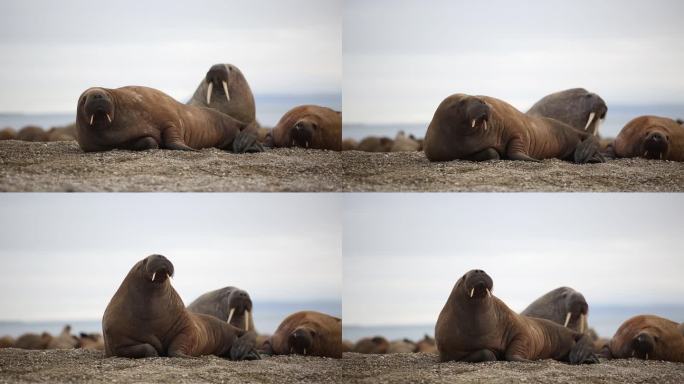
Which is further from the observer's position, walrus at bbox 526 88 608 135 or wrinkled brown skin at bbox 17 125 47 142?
walrus at bbox 526 88 608 135

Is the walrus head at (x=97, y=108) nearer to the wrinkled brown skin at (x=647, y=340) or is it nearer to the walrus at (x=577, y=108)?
the walrus at (x=577, y=108)

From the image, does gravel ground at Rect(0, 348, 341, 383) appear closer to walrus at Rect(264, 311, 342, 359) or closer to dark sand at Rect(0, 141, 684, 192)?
walrus at Rect(264, 311, 342, 359)

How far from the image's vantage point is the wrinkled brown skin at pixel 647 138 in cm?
763

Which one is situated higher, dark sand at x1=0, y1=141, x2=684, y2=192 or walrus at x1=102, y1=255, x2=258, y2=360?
dark sand at x1=0, y1=141, x2=684, y2=192

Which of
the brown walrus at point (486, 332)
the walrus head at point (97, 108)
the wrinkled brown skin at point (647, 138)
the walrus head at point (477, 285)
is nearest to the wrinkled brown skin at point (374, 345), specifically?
the brown walrus at point (486, 332)

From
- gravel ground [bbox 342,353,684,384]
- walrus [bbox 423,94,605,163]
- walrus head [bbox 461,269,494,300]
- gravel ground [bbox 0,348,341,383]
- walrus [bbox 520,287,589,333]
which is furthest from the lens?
walrus [bbox 520,287,589,333]

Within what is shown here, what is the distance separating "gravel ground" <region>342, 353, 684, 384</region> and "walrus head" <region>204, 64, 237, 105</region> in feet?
7.06

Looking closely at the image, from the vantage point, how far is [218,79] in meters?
7.56

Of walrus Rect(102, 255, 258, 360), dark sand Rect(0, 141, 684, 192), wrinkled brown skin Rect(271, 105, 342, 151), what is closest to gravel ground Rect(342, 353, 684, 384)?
walrus Rect(102, 255, 258, 360)

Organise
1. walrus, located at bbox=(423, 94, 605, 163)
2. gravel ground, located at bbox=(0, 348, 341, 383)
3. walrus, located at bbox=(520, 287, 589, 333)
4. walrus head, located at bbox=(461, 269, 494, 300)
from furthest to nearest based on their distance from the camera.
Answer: walrus, located at bbox=(520, 287, 589, 333)
walrus, located at bbox=(423, 94, 605, 163)
walrus head, located at bbox=(461, 269, 494, 300)
gravel ground, located at bbox=(0, 348, 341, 383)

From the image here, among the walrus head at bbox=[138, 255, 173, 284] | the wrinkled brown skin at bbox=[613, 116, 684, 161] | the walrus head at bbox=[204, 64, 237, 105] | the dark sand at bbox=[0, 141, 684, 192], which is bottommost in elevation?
the walrus head at bbox=[138, 255, 173, 284]

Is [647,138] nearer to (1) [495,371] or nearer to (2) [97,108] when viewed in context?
(1) [495,371]

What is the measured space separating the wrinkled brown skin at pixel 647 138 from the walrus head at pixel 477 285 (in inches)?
54.8

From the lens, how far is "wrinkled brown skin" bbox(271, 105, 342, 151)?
299 inches
